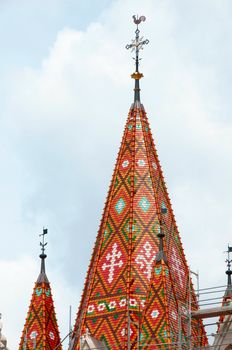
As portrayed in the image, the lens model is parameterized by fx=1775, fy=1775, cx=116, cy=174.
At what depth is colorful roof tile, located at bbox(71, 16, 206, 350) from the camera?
3888cm

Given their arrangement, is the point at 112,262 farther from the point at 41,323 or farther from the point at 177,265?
the point at 41,323

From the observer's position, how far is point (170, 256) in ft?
132

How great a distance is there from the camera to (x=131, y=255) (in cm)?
3991

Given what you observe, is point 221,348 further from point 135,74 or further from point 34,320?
point 135,74

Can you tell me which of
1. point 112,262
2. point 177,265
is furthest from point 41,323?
point 177,265

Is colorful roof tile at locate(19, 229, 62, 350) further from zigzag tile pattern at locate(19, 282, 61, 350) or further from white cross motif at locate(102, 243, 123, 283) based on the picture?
white cross motif at locate(102, 243, 123, 283)

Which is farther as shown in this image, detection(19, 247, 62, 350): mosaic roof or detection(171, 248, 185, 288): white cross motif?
detection(19, 247, 62, 350): mosaic roof

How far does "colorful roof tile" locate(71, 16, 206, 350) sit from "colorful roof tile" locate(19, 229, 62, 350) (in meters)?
0.75

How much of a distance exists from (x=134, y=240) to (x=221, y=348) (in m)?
3.18

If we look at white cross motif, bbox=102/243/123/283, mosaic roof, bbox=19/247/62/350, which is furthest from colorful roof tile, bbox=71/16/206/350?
mosaic roof, bbox=19/247/62/350

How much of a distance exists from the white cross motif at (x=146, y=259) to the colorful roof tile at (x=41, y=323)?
264 cm

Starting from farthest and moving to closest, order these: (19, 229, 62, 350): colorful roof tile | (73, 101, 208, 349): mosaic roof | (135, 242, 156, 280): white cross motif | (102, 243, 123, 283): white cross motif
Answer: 1. (19, 229, 62, 350): colorful roof tile
2. (102, 243, 123, 283): white cross motif
3. (135, 242, 156, 280): white cross motif
4. (73, 101, 208, 349): mosaic roof

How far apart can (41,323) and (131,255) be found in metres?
2.71

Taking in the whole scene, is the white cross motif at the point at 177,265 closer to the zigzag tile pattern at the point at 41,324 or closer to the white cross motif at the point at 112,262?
the white cross motif at the point at 112,262
